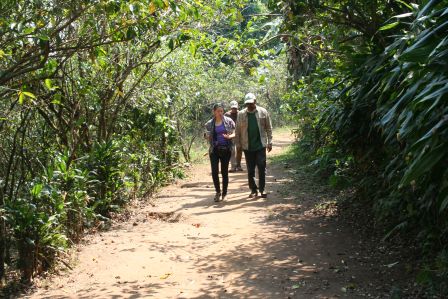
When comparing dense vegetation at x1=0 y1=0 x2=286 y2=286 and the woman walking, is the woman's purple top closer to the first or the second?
the woman walking

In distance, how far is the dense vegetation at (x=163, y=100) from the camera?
3713 mm

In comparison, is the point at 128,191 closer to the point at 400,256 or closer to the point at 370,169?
the point at 370,169

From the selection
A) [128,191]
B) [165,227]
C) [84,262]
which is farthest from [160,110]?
[84,262]

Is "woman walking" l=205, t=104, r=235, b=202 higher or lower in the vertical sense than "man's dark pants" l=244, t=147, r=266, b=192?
higher

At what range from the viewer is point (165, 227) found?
7.57 meters

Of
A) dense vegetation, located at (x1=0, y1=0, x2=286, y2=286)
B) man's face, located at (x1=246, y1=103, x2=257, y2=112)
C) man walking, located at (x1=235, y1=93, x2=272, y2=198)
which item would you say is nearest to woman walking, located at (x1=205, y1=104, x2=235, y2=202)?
man walking, located at (x1=235, y1=93, x2=272, y2=198)

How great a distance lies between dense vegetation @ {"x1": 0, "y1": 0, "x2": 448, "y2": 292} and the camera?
12.2 ft

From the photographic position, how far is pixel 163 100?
10.5 meters

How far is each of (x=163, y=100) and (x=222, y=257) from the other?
5264 mm

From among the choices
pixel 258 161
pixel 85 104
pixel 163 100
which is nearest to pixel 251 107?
pixel 258 161

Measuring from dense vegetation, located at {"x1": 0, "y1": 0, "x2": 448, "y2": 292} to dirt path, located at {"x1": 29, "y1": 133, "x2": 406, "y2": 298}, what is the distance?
0.49 metres

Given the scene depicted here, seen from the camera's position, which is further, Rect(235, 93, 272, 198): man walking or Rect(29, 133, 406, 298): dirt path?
Rect(235, 93, 272, 198): man walking

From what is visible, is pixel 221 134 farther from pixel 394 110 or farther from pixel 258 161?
pixel 394 110

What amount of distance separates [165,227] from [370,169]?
10.2 ft
